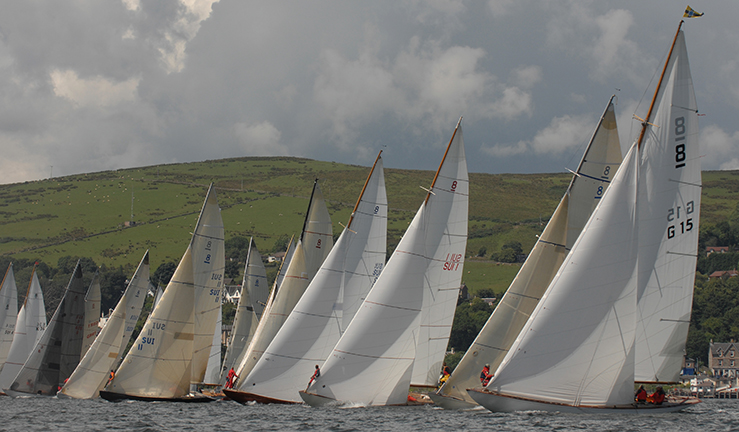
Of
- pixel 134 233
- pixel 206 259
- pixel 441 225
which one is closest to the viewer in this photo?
pixel 441 225

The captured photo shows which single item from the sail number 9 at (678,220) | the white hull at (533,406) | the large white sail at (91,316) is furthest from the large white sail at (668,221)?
the large white sail at (91,316)

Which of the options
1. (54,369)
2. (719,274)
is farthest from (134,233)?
(54,369)

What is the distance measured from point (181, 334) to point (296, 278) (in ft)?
22.3

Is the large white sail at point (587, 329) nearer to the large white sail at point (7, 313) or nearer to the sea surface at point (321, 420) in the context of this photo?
the sea surface at point (321, 420)

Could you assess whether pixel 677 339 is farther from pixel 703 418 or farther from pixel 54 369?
pixel 54 369

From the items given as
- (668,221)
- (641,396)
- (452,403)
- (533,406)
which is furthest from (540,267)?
(533,406)

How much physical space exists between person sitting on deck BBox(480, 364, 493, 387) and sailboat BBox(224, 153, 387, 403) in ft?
29.0

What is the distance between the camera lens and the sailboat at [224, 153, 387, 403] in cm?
3834

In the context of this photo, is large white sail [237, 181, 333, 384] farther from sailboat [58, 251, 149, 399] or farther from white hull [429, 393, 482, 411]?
white hull [429, 393, 482, 411]

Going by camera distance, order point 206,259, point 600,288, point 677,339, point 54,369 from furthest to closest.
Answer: point 54,369 < point 206,259 < point 677,339 < point 600,288

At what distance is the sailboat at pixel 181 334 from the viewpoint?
41.1 m

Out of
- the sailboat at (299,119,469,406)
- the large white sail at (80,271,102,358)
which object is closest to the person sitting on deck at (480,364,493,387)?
the sailboat at (299,119,469,406)

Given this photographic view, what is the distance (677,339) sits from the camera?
101ft

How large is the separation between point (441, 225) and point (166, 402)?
17756mm
